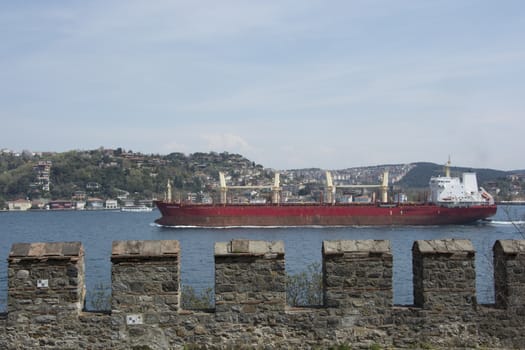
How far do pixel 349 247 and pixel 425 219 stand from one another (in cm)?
6261

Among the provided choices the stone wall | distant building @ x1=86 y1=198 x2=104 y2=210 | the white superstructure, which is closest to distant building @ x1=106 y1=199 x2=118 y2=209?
distant building @ x1=86 y1=198 x2=104 y2=210

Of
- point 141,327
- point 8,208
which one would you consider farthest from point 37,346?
point 8,208

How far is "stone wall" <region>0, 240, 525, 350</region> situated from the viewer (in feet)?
23.1

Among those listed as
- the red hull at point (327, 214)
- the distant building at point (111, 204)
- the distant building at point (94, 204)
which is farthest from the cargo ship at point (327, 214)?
the distant building at point (94, 204)

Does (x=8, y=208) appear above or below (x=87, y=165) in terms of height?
below

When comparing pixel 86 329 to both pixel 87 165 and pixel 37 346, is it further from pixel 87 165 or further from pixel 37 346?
pixel 87 165

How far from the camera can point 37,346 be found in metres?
7.01

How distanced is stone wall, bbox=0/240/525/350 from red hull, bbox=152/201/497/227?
194 ft

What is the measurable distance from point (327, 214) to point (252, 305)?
6026 centimetres

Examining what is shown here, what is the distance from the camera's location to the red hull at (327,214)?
6675cm

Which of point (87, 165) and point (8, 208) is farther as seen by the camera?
point (87, 165)

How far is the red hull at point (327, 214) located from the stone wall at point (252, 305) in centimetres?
5923

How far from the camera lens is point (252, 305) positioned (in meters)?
7.17

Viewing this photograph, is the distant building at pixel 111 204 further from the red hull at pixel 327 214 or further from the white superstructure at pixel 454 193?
the white superstructure at pixel 454 193
